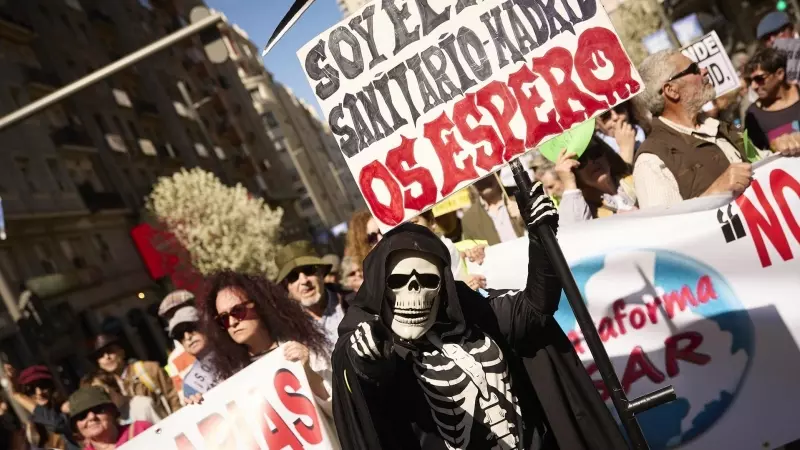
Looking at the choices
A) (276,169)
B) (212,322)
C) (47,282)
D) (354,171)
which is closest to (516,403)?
(354,171)

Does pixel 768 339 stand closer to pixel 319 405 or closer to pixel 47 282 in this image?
pixel 319 405

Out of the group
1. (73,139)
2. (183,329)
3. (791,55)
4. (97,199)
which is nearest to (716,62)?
(791,55)

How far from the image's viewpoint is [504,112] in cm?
325

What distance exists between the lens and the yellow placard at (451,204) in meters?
6.53

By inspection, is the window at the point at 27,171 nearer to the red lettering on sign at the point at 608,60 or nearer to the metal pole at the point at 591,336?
the red lettering on sign at the point at 608,60

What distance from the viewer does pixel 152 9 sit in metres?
50.0

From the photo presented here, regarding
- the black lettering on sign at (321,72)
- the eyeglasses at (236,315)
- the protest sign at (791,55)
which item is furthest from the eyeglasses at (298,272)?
the protest sign at (791,55)

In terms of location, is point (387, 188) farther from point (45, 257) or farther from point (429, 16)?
point (45, 257)

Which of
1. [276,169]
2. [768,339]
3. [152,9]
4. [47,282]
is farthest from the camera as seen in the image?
[276,169]

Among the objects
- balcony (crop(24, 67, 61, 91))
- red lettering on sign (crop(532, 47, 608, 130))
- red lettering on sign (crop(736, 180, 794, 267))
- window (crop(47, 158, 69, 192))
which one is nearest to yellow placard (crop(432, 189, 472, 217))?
red lettering on sign (crop(736, 180, 794, 267))

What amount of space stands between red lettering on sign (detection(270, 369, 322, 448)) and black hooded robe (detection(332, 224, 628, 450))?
141 cm

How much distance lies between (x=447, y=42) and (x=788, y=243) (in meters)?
1.97

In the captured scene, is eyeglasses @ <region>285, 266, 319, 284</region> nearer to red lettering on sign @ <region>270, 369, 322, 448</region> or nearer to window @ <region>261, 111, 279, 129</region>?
red lettering on sign @ <region>270, 369, 322, 448</region>

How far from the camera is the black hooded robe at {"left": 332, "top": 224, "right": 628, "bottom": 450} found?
2990mm
